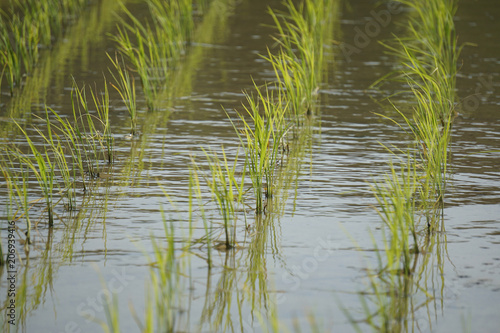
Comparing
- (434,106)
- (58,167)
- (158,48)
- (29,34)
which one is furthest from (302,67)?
(158,48)

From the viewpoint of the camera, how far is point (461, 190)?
540 cm

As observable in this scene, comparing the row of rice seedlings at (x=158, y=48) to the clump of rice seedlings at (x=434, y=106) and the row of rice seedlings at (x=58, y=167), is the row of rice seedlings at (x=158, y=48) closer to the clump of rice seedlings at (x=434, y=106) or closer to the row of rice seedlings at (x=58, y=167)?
the row of rice seedlings at (x=58, y=167)

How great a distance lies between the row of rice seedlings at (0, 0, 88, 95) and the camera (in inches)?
324

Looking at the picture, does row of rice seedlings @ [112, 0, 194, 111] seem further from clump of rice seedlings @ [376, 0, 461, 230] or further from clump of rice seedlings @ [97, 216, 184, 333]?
clump of rice seedlings @ [97, 216, 184, 333]

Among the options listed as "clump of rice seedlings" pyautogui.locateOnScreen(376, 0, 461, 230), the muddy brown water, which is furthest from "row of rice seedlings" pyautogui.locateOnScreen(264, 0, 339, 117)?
"clump of rice seedlings" pyautogui.locateOnScreen(376, 0, 461, 230)

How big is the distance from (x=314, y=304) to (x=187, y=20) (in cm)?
844

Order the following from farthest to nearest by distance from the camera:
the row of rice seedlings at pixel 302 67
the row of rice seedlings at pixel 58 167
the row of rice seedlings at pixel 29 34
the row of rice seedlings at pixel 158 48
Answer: the row of rice seedlings at pixel 29 34 → the row of rice seedlings at pixel 158 48 → the row of rice seedlings at pixel 302 67 → the row of rice seedlings at pixel 58 167

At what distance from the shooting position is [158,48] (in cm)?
1096

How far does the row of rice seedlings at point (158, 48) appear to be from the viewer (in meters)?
7.72

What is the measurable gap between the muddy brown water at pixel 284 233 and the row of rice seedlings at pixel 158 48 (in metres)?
0.41

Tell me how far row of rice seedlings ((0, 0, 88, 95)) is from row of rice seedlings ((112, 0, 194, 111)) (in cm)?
107

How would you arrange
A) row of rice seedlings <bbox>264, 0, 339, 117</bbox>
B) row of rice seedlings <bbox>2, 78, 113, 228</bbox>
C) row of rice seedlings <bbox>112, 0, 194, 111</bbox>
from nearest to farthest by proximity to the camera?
row of rice seedlings <bbox>2, 78, 113, 228</bbox> → row of rice seedlings <bbox>264, 0, 339, 117</bbox> → row of rice seedlings <bbox>112, 0, 194, 111</bbox>

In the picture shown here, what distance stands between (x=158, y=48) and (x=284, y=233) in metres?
6.91

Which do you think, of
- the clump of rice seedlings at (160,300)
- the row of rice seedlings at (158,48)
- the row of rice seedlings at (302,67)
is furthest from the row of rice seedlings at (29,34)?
the clump of rice seedlings at (160,300)
